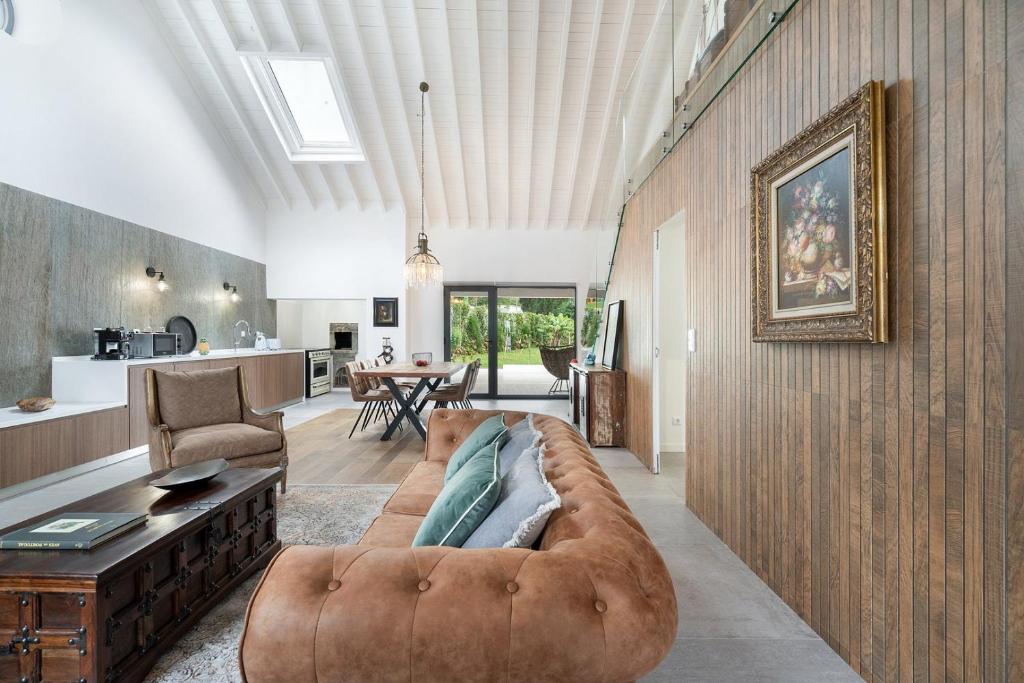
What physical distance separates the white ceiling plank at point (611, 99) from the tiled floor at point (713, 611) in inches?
184

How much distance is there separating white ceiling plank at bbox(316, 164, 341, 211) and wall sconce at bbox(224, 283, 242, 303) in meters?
2.07

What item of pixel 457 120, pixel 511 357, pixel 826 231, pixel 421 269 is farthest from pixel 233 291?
pixel 826 231

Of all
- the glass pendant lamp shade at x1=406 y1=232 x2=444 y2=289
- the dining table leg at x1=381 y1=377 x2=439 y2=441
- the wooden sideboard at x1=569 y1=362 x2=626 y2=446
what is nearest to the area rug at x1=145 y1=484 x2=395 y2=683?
the dining table leg at x1=381 y1=377 x2=439 y2=441

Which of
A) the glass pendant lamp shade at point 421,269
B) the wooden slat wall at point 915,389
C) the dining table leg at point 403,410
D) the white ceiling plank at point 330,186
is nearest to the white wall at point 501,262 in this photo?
the white ceiling plank at point 330,186

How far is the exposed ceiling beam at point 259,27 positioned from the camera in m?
5.52

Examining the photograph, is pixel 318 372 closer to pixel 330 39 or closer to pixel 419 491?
pixel 330 39

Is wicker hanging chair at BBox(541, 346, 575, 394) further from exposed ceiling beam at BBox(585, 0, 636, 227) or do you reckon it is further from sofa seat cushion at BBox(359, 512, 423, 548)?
sofa seat cushion at BBox(359, 512, 423, 548)

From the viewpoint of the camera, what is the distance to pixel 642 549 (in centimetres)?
112

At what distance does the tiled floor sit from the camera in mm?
1750

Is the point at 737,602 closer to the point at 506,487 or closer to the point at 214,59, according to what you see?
the point at 506,487

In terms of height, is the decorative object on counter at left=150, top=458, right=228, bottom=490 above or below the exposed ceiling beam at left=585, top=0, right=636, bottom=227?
below

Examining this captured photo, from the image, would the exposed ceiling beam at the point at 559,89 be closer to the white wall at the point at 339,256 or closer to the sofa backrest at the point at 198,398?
the white wall at the point at 339,256

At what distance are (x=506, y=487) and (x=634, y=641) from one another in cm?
62

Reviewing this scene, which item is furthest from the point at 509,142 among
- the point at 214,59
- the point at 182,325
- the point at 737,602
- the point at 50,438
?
the point at 737,602
